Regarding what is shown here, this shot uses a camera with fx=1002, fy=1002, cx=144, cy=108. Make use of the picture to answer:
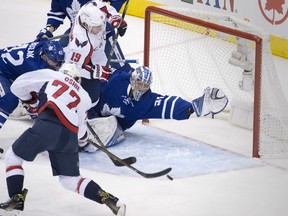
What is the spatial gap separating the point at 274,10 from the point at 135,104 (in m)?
2.18

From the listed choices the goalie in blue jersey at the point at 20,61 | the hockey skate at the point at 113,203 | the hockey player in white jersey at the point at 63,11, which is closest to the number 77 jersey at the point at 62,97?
the hockey skate at the point at 113,203

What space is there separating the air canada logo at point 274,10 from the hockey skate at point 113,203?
11.1 feet

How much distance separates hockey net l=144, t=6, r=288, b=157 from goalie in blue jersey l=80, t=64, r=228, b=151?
0.30 metres

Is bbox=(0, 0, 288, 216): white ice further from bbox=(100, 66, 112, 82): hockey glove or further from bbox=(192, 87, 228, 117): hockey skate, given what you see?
bbox=(100, 66, 112, 82): hockey glove

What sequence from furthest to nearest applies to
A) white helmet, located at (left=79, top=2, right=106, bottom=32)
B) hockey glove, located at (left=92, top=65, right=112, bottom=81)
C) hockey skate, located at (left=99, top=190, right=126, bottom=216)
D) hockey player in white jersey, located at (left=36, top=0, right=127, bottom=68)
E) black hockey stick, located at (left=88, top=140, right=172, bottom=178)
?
1. hockey player in white jersey, located at (left=36, top=0, right=127, bottom=68)
2. hockey glove, located at (left=92, top=65, right=112, bottom=81)
3. white helmet, located at (left=79, top=2, right=106, bottom=32)
4. black hockey stick, located at (left=88, top=140, right=172, bottom=178)
5. hockey skate, located at (left=99, top=190, right=126, bottom=216)

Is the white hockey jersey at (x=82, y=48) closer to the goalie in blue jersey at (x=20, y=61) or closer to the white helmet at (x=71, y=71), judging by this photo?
the goalie in blue jersey at (x=20, y=61)

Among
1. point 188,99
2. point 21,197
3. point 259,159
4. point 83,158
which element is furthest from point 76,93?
point 188,99

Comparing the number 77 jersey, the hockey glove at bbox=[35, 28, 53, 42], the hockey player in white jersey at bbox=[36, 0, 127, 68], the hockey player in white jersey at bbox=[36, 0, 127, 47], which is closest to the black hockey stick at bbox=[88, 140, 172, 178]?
the number 77 jersey

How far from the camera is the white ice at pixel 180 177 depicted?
5.57 meters

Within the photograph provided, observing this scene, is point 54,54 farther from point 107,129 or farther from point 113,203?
point 113,203

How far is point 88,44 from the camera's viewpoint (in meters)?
6.42

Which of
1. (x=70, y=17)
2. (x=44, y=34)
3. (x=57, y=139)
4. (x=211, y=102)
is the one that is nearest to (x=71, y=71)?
(x=57, y=139)

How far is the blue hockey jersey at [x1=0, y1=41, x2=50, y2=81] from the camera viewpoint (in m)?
6.48

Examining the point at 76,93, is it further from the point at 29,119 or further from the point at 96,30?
the point at 29,119
